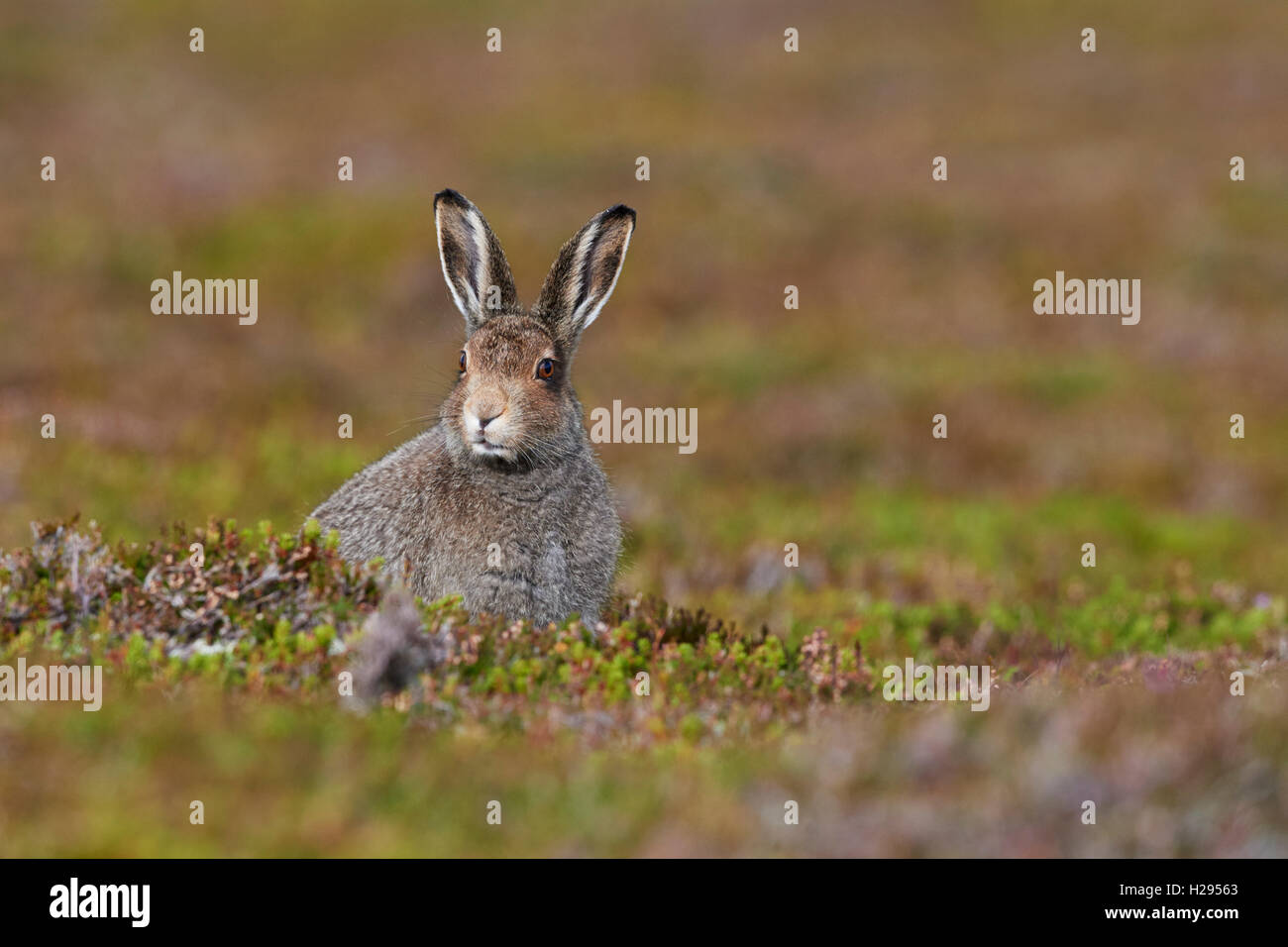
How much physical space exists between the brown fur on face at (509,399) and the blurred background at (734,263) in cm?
182

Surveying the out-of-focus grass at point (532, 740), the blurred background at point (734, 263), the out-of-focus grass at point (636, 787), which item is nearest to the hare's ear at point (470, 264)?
the blurred background at point (734, 263)

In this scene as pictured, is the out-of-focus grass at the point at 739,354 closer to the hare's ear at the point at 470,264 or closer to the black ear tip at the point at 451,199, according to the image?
the hare's ear at the point at 470,264

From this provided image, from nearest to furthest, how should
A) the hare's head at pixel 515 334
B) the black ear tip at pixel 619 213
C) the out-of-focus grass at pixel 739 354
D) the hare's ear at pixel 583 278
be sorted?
the out-of-focus grass at pixel 739 354
the hare's head at pixel 515 334
the black ear tip at pixel 619 213
the hare's ear at pixel 583 278

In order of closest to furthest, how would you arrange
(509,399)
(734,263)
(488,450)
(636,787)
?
(636,787), (488,450), (509,399), (734,263)

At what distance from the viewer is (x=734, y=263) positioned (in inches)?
1258

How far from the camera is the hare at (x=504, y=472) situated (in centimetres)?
955

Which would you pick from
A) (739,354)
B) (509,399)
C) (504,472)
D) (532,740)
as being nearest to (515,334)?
(509,399)

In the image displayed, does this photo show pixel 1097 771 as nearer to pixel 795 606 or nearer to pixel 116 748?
pixel 116 748

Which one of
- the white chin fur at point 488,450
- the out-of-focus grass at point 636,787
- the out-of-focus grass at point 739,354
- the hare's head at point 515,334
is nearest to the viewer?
the out-of-focus grass at point 636,787

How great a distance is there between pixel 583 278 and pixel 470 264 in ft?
2.67

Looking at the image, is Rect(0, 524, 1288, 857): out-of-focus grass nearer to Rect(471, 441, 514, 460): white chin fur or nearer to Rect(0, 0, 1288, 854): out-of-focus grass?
Rect(0, 0, 1288, 854): out-of-focus grass

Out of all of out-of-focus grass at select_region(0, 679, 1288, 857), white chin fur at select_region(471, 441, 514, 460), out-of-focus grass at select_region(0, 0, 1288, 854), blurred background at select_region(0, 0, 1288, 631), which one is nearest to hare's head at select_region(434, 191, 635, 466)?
white chin fur at select_region(471, 441, 514, 460)

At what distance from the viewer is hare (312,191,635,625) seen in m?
9.55

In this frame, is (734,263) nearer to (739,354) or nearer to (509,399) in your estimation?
(739,354)
